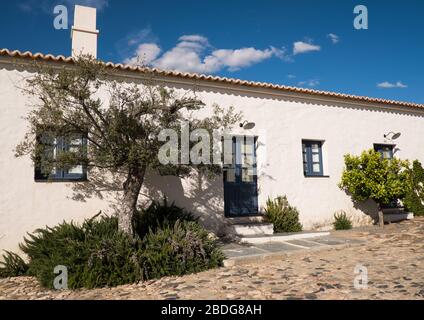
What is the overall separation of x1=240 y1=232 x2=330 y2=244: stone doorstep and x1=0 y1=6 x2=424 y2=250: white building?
72 cm

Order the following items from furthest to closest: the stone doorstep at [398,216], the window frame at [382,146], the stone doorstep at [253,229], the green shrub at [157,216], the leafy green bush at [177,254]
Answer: the window frame at [382,146] < the stone doorstep at [398,216] < the stone doorstep at [253,229] < the green shrub at [157,216] < the leafy green bush at [177,254]

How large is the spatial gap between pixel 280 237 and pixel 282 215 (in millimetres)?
834

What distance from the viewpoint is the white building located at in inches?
256

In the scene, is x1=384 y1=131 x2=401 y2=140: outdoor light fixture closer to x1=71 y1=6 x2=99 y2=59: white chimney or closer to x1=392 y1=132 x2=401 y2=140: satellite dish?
x1=392 y1=132 x2=401 y2=140: satellite dish

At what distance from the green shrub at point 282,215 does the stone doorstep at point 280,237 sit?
1.38 ft

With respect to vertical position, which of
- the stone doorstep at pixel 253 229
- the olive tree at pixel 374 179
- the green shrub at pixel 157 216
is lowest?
the stone doorstep at pixel 253 229

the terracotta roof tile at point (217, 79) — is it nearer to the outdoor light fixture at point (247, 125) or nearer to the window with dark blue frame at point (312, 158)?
the outdoor light fixture at point (247, 125)

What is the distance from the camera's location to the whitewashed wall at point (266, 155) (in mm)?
6449

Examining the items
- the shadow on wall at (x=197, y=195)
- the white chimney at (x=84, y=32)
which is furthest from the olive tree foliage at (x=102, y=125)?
the white chimney at (x=84, y=32)

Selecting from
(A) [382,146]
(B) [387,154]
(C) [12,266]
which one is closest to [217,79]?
(C) [12,266]

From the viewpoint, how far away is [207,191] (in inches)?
319

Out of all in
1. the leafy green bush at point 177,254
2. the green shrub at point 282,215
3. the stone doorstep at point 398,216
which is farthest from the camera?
the stone doorstep at point 398,216

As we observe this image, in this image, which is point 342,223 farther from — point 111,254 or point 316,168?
point 111,254

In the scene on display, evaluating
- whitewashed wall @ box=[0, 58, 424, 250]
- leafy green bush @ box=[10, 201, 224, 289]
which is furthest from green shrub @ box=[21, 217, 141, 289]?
whitewashed wall @ box=[0, 58, 424, 250]
